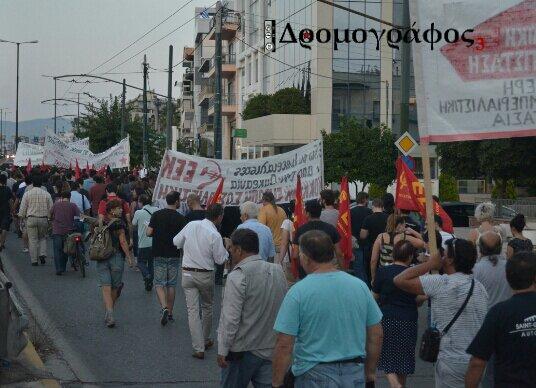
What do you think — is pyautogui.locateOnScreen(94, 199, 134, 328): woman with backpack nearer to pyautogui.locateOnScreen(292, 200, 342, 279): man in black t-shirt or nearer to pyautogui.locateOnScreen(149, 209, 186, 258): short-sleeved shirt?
pyautogui.locateOnScreen(149, 209, 186, 258): short-sleeved shirt

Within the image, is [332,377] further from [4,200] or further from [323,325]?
[4,200]

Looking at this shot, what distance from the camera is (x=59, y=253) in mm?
17359

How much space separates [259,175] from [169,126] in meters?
23.0

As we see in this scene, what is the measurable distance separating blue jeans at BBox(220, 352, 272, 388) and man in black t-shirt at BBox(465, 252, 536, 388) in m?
1.81

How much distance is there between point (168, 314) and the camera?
12.1m

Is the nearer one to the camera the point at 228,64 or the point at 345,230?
the point at 345,230

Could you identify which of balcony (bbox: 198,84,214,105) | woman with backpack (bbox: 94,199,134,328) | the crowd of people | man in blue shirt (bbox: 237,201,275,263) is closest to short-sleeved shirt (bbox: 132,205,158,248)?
woman with backpack (bbox: 94,199,134,328)

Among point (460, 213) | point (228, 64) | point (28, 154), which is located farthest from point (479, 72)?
point (228, 64)

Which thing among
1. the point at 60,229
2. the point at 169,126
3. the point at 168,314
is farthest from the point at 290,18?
the point at 168,314

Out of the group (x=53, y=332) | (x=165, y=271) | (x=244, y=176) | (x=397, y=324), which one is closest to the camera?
(x=397, y=324)

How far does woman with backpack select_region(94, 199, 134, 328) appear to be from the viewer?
39.4 feet

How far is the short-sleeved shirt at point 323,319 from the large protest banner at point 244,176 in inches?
387

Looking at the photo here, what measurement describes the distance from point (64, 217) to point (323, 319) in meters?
12.7

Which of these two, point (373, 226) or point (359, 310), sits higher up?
point (373, 226)
